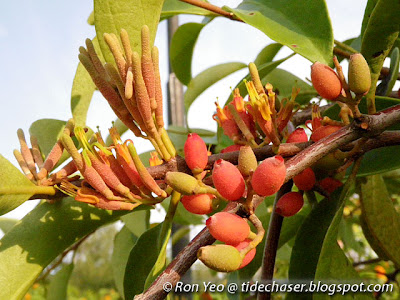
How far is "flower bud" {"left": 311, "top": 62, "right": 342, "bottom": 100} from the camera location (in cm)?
63

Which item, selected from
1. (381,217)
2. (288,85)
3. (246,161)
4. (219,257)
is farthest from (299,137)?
(288,85)

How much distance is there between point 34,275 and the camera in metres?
0.74

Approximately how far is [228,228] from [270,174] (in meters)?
0.08

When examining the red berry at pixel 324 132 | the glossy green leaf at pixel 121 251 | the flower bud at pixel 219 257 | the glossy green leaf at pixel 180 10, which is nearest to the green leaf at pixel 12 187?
the flower bud at pixel 219 257

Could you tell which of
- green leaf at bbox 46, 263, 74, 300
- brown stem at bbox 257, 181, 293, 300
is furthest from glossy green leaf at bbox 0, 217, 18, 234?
brown stem at bbox 257, 181, 293, 300

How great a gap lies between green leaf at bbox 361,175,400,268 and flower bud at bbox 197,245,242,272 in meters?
0.59

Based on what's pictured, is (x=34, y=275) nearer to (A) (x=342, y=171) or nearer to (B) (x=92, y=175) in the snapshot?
(B) (x=92, y=175)

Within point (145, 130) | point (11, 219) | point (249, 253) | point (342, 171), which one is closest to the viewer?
point (249, 253)

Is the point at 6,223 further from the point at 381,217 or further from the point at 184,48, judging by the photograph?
the point at 381,217

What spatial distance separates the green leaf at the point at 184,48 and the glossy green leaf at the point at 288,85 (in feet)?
0.73

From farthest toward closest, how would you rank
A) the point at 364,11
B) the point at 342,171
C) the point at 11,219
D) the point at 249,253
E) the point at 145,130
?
1. the point at 11,219
2. the point at 364,11
3. the point at 342,171
4. the point at 145,130
5. the point at 249,253

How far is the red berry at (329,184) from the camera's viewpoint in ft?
2.76

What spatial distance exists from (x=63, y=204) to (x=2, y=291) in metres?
0.16

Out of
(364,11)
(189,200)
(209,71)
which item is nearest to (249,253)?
(189,200)
